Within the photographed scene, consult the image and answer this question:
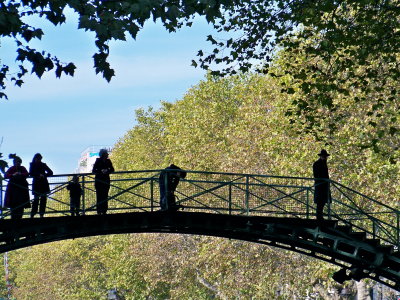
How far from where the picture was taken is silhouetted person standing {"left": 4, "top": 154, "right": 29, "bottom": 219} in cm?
2430

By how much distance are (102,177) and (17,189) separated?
1.99m

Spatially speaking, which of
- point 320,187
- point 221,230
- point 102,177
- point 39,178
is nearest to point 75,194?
point 102,177

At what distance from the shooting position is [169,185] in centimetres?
2559

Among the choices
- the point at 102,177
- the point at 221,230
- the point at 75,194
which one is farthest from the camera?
the point at 221,230

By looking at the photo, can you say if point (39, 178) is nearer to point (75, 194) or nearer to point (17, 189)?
point (17, 189)

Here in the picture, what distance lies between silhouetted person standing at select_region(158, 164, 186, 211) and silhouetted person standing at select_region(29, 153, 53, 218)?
2623 millimetres

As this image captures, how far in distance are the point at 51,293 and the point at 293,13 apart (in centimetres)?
5802

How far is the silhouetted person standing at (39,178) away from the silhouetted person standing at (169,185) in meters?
2.62

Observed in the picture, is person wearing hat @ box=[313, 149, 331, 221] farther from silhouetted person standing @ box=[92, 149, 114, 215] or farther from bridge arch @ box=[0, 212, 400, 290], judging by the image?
silhouetted person standing @ box=[92, 149, 114, 215]

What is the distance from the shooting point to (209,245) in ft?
150

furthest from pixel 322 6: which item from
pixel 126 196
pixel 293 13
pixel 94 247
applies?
pixel 94 247

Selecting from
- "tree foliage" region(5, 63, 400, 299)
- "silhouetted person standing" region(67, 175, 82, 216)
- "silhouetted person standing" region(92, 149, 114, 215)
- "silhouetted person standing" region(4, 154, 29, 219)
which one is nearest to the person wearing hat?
"tree foliage" region(5, 63, 400, 299)

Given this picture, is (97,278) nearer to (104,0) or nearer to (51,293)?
(51,293)

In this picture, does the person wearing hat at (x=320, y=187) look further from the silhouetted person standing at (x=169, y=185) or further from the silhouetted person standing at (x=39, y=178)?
the silhouetted person standing at (x=39, y=178)
